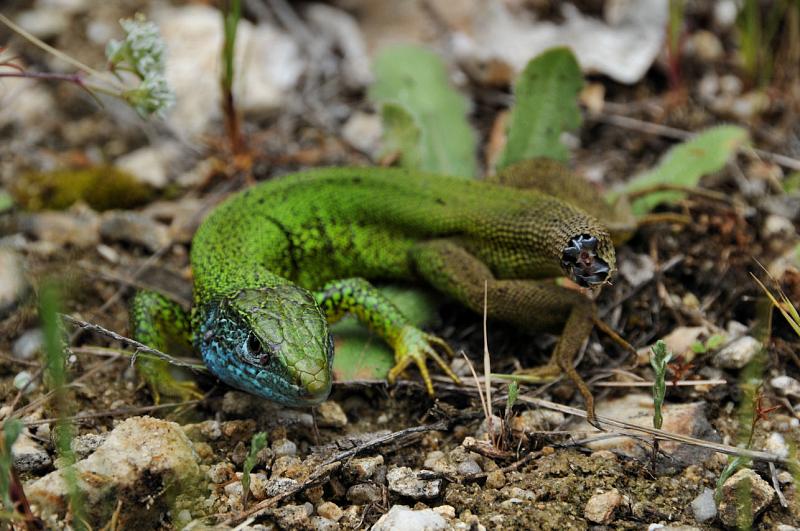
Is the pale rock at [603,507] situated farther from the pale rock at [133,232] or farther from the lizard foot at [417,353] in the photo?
the pale rock at [133,232]

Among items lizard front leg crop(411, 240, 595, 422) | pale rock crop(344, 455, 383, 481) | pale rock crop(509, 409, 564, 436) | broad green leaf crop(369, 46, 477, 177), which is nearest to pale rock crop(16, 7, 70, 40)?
broad green leaf crop(369, 46, 477, 177)

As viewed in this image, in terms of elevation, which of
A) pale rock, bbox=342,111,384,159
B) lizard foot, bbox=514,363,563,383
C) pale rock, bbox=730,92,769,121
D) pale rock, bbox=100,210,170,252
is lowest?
lizard foot, bbox=514,363,563,383

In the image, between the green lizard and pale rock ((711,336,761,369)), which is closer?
the green lizard

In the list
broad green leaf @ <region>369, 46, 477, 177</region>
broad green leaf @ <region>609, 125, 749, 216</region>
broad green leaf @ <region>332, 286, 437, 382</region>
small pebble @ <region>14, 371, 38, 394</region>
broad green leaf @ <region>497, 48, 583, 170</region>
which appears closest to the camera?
small pebble @ <region>14, 371, 38, 394</region>

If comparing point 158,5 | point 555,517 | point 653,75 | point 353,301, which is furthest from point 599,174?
point 158,5

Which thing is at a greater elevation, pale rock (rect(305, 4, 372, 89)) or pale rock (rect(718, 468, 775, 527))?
pale rock (rect(305, 4, 372, 89))

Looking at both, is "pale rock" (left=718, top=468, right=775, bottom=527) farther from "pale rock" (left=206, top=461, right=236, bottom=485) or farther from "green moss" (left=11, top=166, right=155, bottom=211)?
"green moss" (left=11, top=166, right=155, bottom=211)

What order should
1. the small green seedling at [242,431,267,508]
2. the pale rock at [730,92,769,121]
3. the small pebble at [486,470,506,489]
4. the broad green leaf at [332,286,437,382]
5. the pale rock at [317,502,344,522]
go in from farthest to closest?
the pale rock at [730,92,769,121], the broad green leaf at [332,286,437,382], the small pebble at [486,470,506,489], the pale rock at [317,502,344,522], the small green seedling at [242,431,267,508]

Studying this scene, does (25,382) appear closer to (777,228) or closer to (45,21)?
(45,21)

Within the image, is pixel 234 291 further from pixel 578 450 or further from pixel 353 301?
pixel 578 450
